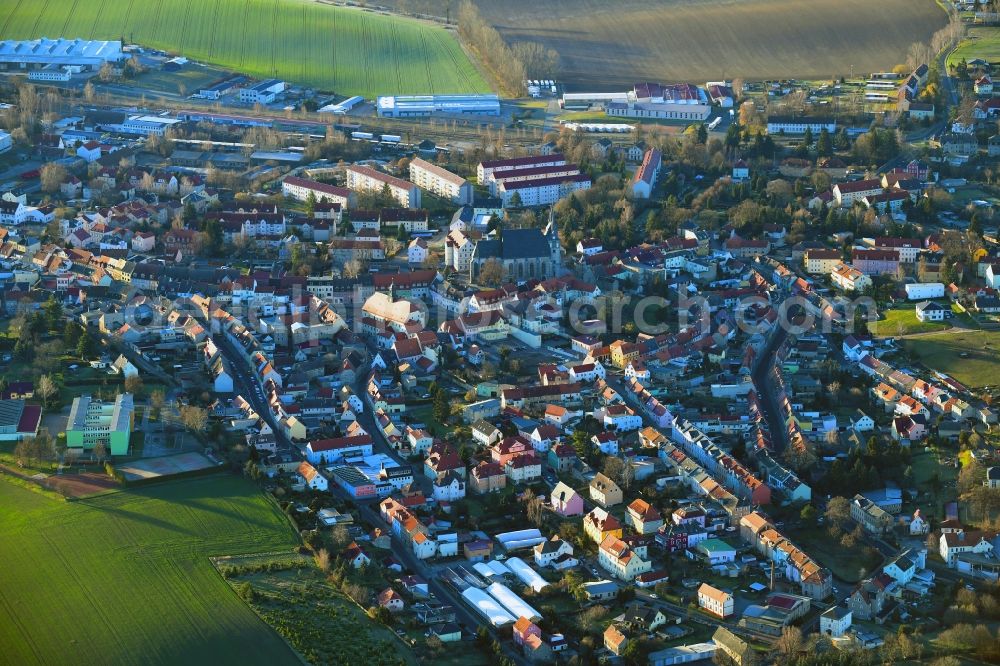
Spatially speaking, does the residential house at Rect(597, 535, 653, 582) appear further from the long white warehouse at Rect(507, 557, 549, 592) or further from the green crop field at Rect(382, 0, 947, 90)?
the green crop field at Rect(382, 0, 947, 90)

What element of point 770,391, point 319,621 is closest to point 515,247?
point 770,391

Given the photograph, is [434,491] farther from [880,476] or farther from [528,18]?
[528,18]

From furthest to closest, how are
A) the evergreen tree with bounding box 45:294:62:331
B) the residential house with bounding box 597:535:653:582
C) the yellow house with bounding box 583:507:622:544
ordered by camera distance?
the evergreen tree with bounding box 45:294:62:331, the yellow house with bounding box 583:507:622:544, the residential house with bounding box 597:535:653:582

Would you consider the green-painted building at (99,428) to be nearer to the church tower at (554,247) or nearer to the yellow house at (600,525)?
the yellow house at (600,525)

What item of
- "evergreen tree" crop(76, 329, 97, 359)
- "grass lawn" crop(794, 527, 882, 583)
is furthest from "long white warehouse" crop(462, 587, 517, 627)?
"evergreen tree" crop(76, 329, 97, 359)

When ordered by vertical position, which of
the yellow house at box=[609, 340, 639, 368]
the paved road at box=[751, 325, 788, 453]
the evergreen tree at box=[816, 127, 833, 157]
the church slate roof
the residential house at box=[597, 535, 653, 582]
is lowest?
the residential house at box=[597, 535, 653, 582]

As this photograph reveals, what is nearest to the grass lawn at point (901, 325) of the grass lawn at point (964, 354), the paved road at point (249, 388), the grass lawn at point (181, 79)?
the grass lawn at point (964, 354)

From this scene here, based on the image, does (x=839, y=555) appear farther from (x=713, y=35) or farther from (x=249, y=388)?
(x=713, y=35)
